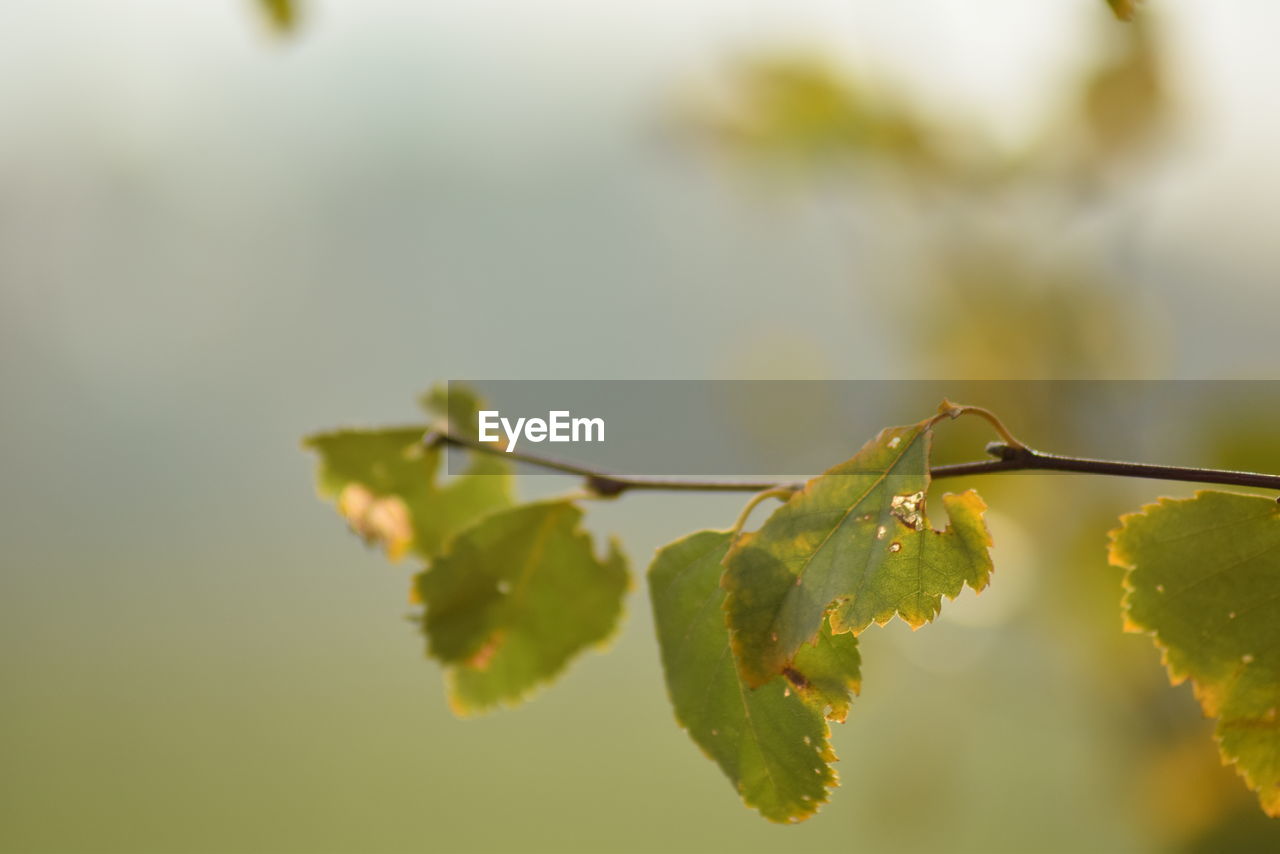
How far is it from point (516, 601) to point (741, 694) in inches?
5.4

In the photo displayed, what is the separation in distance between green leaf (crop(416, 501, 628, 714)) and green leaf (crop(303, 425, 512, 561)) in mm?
53

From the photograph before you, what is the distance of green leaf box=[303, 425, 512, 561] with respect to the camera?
470mm

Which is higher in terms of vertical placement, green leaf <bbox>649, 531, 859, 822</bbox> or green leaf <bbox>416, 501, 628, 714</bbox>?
green leaf <bbox>416, 501, 628, 714</bbox>

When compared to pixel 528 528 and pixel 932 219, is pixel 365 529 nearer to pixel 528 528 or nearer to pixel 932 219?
pixel 528 528

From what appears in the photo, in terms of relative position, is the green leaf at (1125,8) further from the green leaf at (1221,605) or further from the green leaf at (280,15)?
the green leaf at (280,15)

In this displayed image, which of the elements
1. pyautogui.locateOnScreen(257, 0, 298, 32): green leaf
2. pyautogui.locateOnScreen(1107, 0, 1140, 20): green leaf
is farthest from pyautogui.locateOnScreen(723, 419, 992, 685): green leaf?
pyautogui.locateOnScreen(257, 0, 298, 32): green leaf

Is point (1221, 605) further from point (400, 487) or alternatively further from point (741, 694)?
point (400, 487)

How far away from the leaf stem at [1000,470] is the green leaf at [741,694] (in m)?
0.02

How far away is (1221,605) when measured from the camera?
0.99 ft

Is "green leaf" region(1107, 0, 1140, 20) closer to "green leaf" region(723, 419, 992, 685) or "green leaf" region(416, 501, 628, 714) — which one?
"green leaf" region(723, 419, 992, 685)

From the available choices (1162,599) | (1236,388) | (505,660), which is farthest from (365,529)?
(1236,388)

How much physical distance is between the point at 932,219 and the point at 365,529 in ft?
2.82

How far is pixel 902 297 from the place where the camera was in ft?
3.81

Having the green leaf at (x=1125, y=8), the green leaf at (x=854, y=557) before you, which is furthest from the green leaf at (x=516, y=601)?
the green leaf at (x=1125, y=8)
